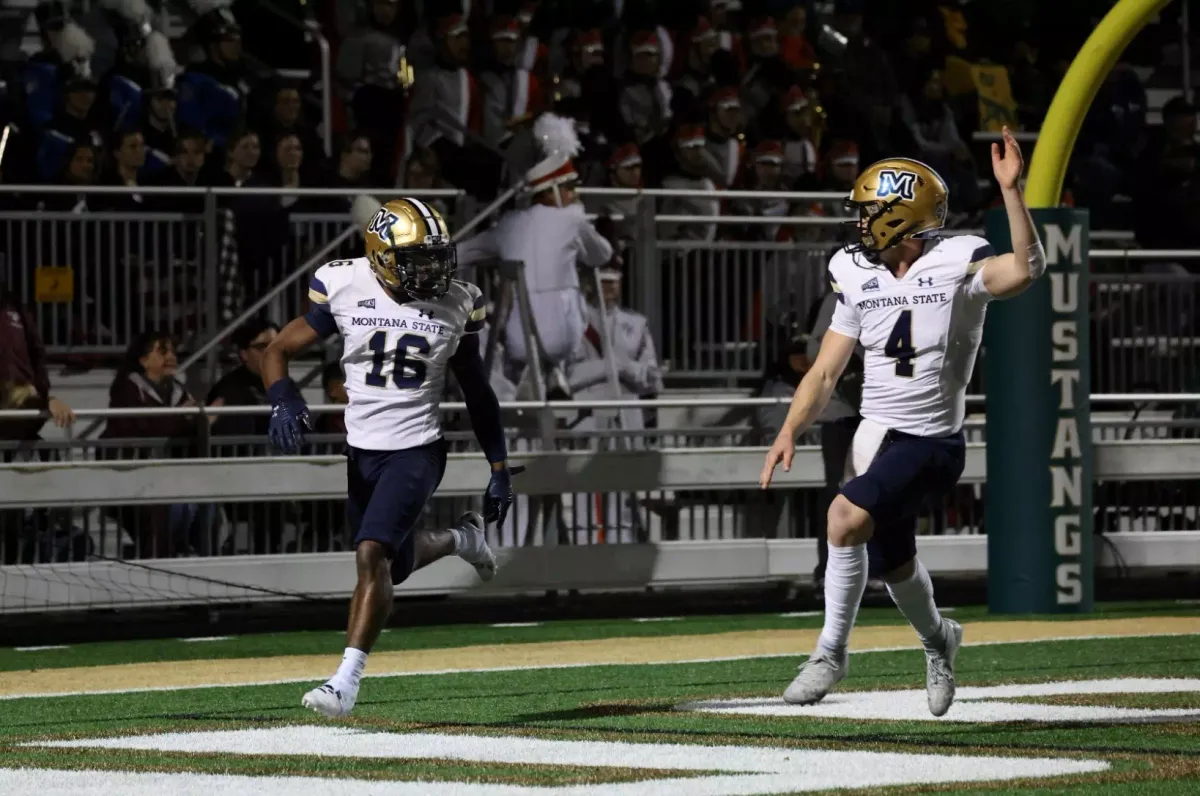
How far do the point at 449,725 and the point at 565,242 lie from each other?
7019 millimetres

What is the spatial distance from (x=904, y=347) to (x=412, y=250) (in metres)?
1.87

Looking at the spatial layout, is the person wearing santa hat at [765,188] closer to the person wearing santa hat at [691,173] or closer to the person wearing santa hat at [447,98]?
the person wearing santa hat at [691,173]

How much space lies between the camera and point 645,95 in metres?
17.9

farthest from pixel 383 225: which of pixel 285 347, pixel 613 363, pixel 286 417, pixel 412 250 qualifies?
pixel 613 363

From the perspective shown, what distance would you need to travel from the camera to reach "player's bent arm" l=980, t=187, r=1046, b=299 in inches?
310

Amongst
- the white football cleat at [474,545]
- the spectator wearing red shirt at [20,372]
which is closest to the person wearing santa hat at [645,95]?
the spectator wearing red shirt at [20,372]

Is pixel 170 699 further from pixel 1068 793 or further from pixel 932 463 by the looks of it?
pixel 1068 793

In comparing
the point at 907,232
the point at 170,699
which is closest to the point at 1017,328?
the point at 907,232

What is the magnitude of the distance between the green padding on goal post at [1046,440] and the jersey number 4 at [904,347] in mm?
5050

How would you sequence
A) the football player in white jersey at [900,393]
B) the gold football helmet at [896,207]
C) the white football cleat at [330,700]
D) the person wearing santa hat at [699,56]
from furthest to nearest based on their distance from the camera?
the person wearing santa hat at [699,56]
the gold football helmet at [896,207]
the football player in white jersey at [900,393]
the white football cleat at [330,700]

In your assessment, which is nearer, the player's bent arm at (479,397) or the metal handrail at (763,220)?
the player's bent arm at (479,397)

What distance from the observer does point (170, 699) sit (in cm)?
943

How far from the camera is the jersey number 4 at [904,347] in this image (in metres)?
8.31

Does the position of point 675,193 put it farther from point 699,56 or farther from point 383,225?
point 383,225
